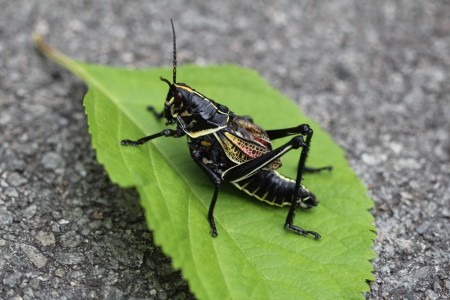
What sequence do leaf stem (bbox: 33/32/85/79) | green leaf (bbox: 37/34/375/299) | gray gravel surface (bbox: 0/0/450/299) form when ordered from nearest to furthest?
green leaf (bbox: 37/34/375/299)
gray gravel surface (bbox: 0/0/450/299)
leaf stem (bbox: 33/32/85/79)

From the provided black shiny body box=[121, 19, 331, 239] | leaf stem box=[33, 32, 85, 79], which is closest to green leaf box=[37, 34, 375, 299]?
black shiny body box=[121, 19, 331, 239]

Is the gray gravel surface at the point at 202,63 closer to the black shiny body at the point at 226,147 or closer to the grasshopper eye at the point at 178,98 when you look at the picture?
the black shiny body at the point at 226,147

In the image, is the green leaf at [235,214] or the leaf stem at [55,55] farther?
the leaf stem at [55,55]

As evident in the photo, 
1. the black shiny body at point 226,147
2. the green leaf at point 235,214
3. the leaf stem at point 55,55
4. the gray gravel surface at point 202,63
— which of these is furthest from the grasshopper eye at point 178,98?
the leaf stem at point 55,55

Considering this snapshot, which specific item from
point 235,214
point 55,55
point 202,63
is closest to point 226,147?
point 235,214

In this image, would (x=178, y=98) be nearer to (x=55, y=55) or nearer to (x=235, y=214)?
(x=235, y=214)

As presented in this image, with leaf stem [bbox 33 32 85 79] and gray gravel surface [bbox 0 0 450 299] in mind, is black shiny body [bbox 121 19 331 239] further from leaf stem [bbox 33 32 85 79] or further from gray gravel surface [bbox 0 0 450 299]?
leaf stem [bbox 33 32 85 79]
